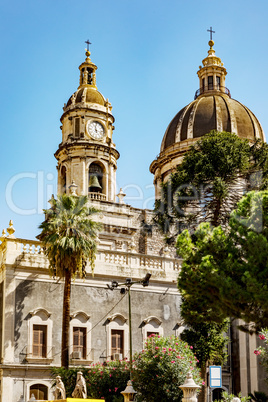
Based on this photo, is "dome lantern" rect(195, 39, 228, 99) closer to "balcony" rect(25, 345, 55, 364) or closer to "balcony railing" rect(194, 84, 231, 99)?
"balcony railing" rect(194, 84, 231, 99)

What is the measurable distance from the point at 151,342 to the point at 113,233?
17968mm

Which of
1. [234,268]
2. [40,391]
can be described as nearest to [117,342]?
[40,391]

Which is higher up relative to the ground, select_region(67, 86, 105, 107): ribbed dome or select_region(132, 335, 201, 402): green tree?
select_region(67, 86, 105, 107): ribbed dome

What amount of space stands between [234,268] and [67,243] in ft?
34.5

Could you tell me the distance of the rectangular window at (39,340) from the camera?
31.6 meters

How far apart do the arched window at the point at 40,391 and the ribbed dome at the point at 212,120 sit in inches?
1052

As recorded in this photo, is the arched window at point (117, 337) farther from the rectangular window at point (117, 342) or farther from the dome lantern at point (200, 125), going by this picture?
the dome lantern at point (200, 125)

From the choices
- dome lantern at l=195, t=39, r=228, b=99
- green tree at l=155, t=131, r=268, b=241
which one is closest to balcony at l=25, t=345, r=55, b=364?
green tree at l=155, t=131, r=268, b=241

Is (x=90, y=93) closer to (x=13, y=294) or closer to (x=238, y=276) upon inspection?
(x=13, y=294)

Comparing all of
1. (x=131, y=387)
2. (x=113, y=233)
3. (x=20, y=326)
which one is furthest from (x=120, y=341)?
(x=113, y=233)

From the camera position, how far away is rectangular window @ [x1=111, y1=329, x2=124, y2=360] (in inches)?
1323

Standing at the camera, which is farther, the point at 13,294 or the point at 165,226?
the point at 165,226

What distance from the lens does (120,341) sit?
3406cm

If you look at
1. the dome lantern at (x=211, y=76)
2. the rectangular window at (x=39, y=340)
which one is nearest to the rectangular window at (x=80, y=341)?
the rectangular window at (x=39, y=340)
